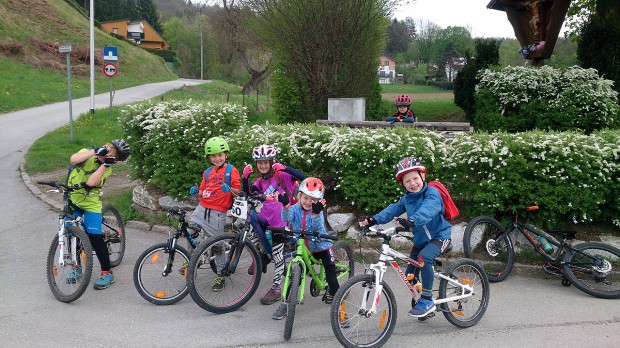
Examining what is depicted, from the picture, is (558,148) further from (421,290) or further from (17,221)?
(17,221)

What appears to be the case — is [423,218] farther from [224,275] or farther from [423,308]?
[224,275]

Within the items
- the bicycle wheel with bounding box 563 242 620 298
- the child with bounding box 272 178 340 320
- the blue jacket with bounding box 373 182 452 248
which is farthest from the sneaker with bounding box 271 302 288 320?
the bicycle wheel with bounding box 563 242 620 298

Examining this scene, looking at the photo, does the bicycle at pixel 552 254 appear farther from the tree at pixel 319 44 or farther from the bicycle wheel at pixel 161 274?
the tree at pixel 319 44

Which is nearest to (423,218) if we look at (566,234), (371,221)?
(371,221)

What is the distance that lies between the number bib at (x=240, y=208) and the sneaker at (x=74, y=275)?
5.86ft

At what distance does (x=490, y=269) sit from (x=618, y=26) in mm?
8764

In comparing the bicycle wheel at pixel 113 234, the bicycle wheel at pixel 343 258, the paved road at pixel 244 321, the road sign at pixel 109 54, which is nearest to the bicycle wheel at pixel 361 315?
the paved road at pixel 244 321

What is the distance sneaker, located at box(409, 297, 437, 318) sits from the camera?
4812mm

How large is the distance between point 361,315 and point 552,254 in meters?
2.98

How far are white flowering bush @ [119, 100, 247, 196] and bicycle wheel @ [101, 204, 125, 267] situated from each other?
1.48m

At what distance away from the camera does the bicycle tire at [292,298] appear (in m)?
4.55

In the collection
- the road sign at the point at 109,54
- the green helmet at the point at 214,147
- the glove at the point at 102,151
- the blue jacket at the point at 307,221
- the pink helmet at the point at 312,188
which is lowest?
the blue jacket at the point at 307,221

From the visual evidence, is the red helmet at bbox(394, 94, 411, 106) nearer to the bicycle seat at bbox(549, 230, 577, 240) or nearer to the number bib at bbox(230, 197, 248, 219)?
the bicycle seat at bbox(549, 230, 577, 240)

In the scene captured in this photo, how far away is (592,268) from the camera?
233 inches
